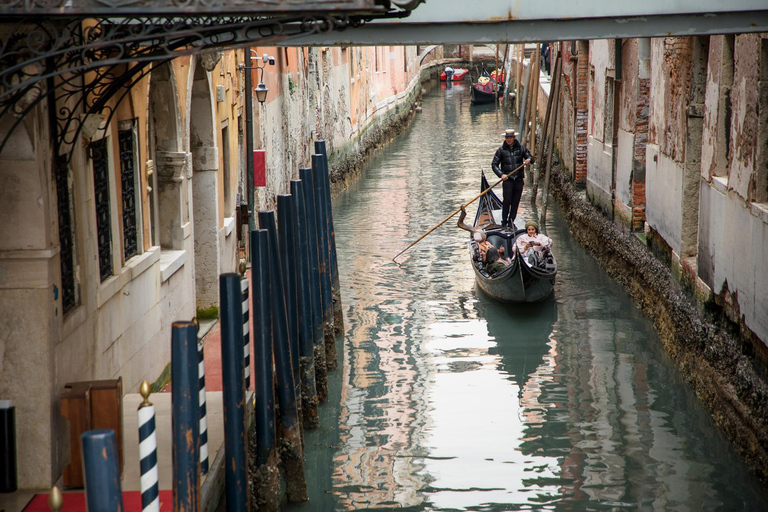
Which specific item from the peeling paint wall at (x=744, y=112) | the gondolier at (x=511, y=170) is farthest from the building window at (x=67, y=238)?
the gondolier at (x=511, y=170)

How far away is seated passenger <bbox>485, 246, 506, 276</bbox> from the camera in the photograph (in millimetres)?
9602

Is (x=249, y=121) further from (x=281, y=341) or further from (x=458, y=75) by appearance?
(x=458, y=75)

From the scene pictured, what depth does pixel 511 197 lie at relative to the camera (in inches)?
Answer: 474

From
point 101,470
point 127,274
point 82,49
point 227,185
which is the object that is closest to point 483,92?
point 227,185

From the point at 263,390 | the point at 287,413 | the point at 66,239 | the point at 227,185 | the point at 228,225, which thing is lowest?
the point at 287,413

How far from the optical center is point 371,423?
6.60 meters

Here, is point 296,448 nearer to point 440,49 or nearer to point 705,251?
point 705,251

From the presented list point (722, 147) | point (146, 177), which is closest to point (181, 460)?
point (146, 177)

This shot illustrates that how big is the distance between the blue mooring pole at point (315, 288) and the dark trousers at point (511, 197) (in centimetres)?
500

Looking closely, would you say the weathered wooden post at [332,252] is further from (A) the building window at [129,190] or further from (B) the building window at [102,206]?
(B) the building window at [102,206]

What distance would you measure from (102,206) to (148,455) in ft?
8.28

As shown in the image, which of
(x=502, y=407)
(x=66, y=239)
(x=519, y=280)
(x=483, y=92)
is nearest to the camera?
(x=66, y=239)

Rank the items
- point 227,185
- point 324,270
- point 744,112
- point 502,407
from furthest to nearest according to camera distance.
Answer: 1. point 227,185
2. point 324,270
3. point 502,407
4. point 744,112

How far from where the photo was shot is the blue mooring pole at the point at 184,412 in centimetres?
332
